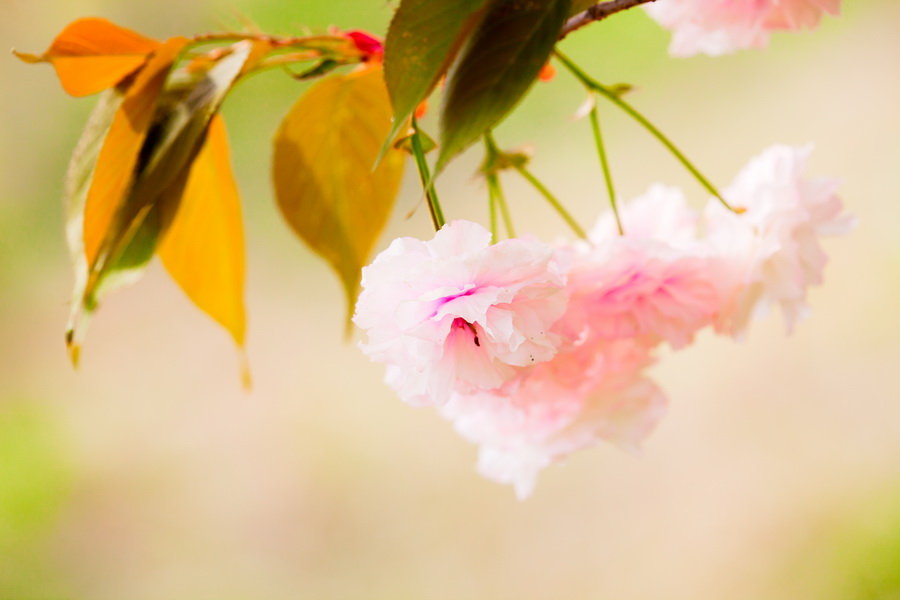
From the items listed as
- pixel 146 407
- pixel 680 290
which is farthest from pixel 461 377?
pixel 146 407

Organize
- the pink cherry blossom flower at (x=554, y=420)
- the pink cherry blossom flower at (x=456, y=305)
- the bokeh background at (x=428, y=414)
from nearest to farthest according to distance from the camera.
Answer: the pink cherry blossom flower at (x=456, y=305), the pink cherry blossom flower at (x=554, y=420), the bokeh background at (x=428, y=414)

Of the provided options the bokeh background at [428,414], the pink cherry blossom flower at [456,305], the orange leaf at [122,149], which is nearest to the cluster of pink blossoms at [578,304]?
the pink cherry blossom flower at [456,305]

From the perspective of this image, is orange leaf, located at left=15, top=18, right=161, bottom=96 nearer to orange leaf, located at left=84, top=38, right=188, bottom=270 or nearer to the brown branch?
orange leaf, located at left=84, top=38, right=188, bottom=270

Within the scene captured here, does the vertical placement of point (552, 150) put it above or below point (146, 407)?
above

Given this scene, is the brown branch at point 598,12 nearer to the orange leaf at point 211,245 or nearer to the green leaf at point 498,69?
the green leaf at point 498,69

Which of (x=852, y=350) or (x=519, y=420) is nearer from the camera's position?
(x=519, y=420)

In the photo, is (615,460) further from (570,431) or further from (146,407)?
(570,431)
